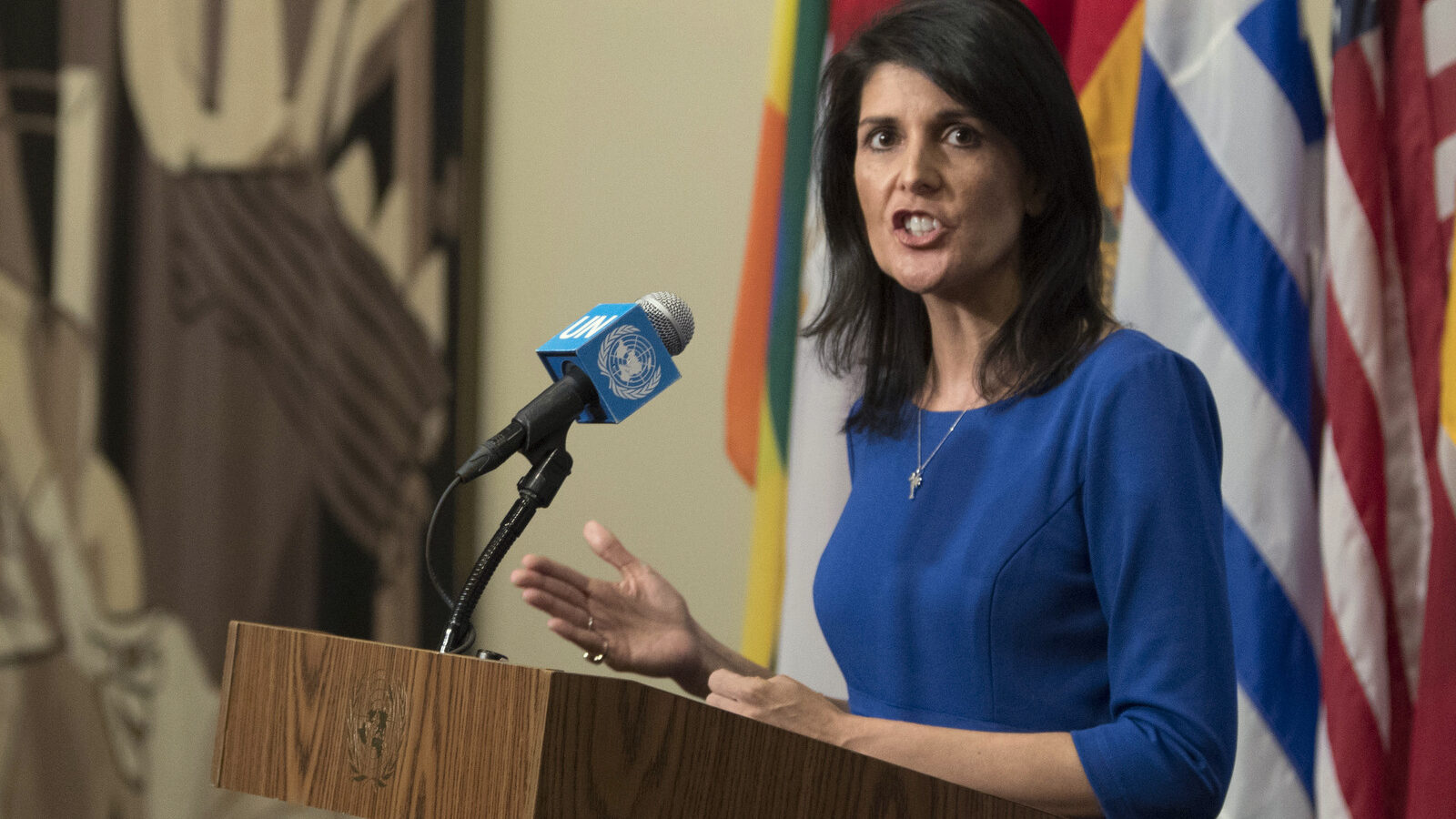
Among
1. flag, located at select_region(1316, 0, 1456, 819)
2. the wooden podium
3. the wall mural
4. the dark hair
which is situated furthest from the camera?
the wall mural

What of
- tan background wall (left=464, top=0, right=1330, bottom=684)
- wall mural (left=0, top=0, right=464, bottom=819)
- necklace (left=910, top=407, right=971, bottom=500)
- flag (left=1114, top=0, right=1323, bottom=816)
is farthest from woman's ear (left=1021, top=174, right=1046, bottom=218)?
wall mural (left=0, top=0, right=464, bottom=819)

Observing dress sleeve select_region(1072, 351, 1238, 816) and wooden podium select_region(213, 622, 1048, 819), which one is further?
dress sleeve select_region(1072, 351, 1238, 816)

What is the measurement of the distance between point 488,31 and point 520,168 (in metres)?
0.32

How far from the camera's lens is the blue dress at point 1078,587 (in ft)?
3.30

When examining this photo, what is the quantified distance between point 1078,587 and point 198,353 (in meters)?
2.00

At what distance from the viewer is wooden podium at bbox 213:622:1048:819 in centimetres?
69

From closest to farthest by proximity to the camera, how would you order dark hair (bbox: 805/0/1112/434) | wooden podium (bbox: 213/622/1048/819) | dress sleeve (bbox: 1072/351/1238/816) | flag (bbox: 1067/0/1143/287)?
wooden podium (bbox: 213/622/1048/819) → dress sleeve (bbox: 1072/351/1238/816) → dark hair (bbox: 805/0/1112/434) → flag (bbox: 1067/0/1143/287)

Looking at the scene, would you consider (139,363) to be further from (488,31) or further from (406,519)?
(488,31)

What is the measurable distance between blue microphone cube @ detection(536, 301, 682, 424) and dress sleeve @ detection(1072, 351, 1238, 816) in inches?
15.4

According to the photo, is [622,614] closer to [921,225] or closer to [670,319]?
[670,319]

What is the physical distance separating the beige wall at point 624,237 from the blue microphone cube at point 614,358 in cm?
154

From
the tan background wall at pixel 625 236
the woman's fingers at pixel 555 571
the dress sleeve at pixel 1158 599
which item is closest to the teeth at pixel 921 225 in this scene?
the dress sleeve at pixel 1158 599

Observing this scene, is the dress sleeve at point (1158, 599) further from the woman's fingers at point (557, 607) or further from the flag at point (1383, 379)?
the flag at point (1383, 379)

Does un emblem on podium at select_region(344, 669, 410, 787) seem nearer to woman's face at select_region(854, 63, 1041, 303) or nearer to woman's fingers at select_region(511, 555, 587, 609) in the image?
woman's fingers at select_region(511, 555, 587, 609)
